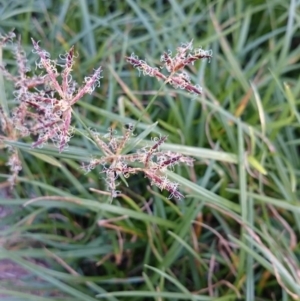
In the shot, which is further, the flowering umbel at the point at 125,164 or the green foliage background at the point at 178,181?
the green foliage background at the point at 178,181

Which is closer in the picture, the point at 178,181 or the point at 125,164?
the point at 125,164

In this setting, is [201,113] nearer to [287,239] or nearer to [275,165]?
[275,165]

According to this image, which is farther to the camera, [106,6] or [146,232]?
[106,6]

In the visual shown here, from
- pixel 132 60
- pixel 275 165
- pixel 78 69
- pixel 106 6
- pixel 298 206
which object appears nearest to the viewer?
pixel 132 60

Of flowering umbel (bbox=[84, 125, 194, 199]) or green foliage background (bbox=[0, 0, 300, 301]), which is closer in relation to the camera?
flowering umbel (bbox=[84, 125, 194, 199])

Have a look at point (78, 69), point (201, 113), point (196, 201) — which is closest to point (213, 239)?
point (196, 201)

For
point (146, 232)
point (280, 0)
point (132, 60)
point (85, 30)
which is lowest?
point (146, 232)

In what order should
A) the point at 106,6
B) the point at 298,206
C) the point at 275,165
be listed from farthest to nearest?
1. the point at 106,6
2. the point at 275,165
3. the point at 298,206

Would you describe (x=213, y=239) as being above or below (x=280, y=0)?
below
